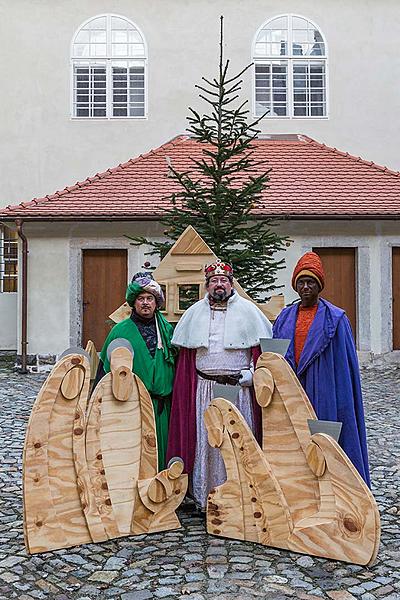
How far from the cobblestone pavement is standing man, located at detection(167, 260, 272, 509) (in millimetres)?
387

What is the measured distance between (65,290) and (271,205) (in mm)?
3997

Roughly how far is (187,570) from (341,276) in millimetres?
9618

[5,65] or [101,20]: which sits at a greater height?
[101,20]

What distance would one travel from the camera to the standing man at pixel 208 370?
457 cm

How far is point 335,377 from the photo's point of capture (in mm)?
4320

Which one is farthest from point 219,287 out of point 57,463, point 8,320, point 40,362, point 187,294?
point 8,320

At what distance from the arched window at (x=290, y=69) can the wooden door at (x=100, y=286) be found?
5.57 meters

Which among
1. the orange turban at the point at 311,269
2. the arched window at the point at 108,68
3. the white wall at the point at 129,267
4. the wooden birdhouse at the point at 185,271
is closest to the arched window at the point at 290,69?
the arched window at the point at 108,68

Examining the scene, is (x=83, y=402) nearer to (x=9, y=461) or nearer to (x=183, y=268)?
(x=183, y=268)

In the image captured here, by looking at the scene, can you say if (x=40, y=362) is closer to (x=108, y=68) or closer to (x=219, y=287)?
(x=108, y=68)

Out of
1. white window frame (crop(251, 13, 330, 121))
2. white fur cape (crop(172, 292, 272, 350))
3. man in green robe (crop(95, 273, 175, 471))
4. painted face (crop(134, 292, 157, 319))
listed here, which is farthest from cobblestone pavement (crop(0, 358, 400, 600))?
white window frame (crop(251, 13, 330, 121))

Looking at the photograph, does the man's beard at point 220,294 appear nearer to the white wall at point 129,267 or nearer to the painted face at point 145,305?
the painted face at point 145,305

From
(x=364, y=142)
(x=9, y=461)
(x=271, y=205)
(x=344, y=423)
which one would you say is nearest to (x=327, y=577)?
(x=344, y=423)

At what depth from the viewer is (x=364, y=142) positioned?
15.8 meters
